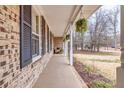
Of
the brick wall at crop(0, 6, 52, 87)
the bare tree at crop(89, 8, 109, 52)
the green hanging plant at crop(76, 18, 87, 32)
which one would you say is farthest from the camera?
the bare tree at crop(89, 8, 109, 52)

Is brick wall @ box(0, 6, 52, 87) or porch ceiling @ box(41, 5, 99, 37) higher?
porch ceiling @ box(41, 5, 99, 37)

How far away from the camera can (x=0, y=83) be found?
1.83m

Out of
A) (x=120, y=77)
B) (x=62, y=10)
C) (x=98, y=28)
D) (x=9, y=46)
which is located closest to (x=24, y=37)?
(x=9, y=46)

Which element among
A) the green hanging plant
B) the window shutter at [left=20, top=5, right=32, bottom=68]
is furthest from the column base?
the green hanging plant

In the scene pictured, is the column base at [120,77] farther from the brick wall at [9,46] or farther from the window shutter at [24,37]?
the window shutter at [24,37]

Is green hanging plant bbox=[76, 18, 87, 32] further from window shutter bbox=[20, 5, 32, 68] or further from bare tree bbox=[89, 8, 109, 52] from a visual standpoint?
window shutter bbox=[20, 5, 32, 68]

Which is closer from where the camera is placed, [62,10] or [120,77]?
[120,77]

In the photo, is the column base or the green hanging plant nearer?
the column base

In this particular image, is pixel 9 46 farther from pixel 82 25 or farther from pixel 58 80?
pixel 58 80

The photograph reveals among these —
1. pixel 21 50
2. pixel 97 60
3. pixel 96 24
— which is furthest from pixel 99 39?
pixel 21 50

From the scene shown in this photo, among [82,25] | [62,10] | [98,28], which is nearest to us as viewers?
[82,25]

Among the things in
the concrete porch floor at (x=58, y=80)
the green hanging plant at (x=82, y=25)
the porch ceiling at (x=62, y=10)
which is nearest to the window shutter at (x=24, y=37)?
the green hanging plant at (x=82, y=25)
